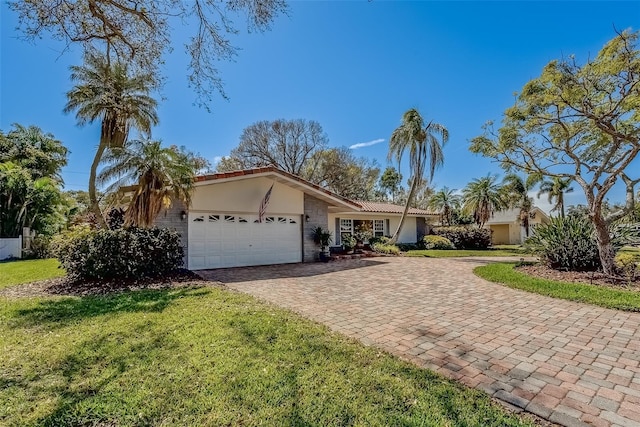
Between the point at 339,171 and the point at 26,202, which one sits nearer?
the point at 26,202

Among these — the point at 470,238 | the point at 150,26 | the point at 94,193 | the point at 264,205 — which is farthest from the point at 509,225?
the point at 150,26

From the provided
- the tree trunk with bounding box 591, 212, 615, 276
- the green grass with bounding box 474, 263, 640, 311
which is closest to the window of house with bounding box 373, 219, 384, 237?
the green grass with bounding box 474, 263, 640, 311

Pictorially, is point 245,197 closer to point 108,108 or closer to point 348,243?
point 108,108

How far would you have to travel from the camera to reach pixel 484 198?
1090 inches

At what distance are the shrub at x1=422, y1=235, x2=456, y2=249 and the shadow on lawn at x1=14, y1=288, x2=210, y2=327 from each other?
790 inches

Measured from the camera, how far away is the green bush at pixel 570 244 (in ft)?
33.1

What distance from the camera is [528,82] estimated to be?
9602 mm

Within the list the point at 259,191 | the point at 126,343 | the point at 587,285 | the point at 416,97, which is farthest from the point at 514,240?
the point at 126,343

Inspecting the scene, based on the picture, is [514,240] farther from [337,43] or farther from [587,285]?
[337,43]

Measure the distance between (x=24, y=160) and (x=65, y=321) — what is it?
2556 cm

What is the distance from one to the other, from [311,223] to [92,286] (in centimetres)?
911

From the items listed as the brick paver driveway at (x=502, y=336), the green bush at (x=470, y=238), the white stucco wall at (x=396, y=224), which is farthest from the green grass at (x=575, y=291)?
the green bush at (x=470, y=238)

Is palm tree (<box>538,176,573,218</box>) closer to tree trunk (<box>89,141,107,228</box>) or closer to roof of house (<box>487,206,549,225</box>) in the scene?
roof of house (<box>487,206,549,225</box>)

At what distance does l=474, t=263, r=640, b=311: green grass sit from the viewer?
6.64m
